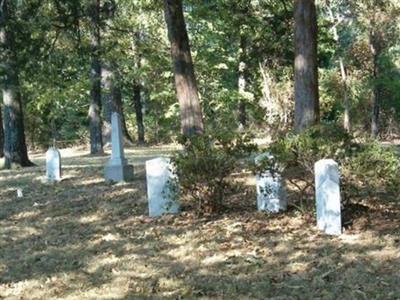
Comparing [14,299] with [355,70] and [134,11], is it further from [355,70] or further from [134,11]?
[355,70]

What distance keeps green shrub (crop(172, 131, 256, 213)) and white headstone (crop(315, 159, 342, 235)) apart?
1484mm

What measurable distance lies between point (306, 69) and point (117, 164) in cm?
416

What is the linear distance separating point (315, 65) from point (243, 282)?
659 centimetres

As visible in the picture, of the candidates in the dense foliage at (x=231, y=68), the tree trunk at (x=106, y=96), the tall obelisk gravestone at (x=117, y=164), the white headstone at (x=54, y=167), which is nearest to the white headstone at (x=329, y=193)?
the tall obelisk gravestone at (x=117, y=164)

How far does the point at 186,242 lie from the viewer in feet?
25.7

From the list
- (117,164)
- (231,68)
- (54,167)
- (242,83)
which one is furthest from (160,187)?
(231,68)

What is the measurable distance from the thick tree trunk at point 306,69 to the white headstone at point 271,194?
2936mm

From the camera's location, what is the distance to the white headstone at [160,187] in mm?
9289

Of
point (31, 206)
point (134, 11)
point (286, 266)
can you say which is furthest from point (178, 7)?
point (134, 11)

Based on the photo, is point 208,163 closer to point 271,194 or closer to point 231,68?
point 271,194

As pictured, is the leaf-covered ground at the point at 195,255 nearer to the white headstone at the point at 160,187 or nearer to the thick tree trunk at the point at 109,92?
the white headstone at the point at 160,187

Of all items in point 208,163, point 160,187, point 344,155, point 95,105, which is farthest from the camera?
point 95,105

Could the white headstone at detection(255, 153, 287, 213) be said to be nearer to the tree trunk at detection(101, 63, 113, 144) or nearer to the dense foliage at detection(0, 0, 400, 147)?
the dense foliage at detection(0, 0, 400, 147)

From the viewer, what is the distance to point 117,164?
1293cm
